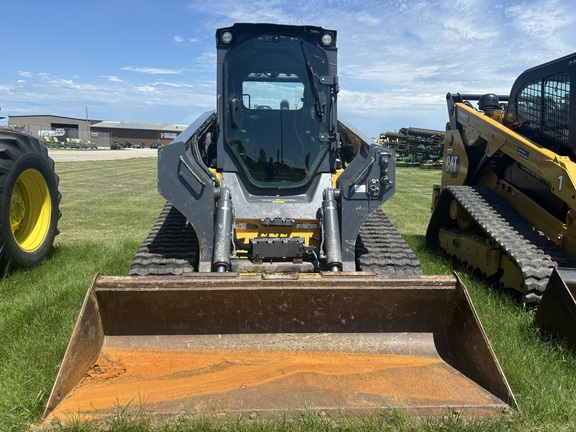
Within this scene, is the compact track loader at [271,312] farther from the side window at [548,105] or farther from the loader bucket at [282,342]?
the side window at [548,105]

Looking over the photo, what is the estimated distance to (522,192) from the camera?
5.84 metres

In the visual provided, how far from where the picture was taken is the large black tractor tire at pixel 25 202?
5.25m

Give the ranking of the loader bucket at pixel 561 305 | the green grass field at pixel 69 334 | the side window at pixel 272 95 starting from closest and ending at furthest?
the green grass field at pixel 69 334, the loader bucket at pixel 561 305, the side window at pixel 272 95

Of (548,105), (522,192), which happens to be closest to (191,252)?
(522,192)

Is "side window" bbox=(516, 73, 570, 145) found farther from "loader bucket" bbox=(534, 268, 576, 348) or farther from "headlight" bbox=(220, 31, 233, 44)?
"headlight" bbox=(220, 31, 233, 44)

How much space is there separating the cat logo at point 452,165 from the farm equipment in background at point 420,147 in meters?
22.2

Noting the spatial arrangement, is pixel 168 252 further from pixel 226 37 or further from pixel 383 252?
pixel 226 37

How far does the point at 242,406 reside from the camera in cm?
279

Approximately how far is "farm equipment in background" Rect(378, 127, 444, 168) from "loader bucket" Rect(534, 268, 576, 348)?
26044mm

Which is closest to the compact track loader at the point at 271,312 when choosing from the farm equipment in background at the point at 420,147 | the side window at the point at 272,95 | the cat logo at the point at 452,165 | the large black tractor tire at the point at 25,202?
the side window at the point at 272,95

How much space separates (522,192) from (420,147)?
24.8 meters

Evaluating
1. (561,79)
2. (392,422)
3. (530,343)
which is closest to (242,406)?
(392,422)

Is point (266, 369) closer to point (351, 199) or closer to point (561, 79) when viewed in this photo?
point (351, 199)

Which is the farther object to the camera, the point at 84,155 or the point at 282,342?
the point at 84,155
